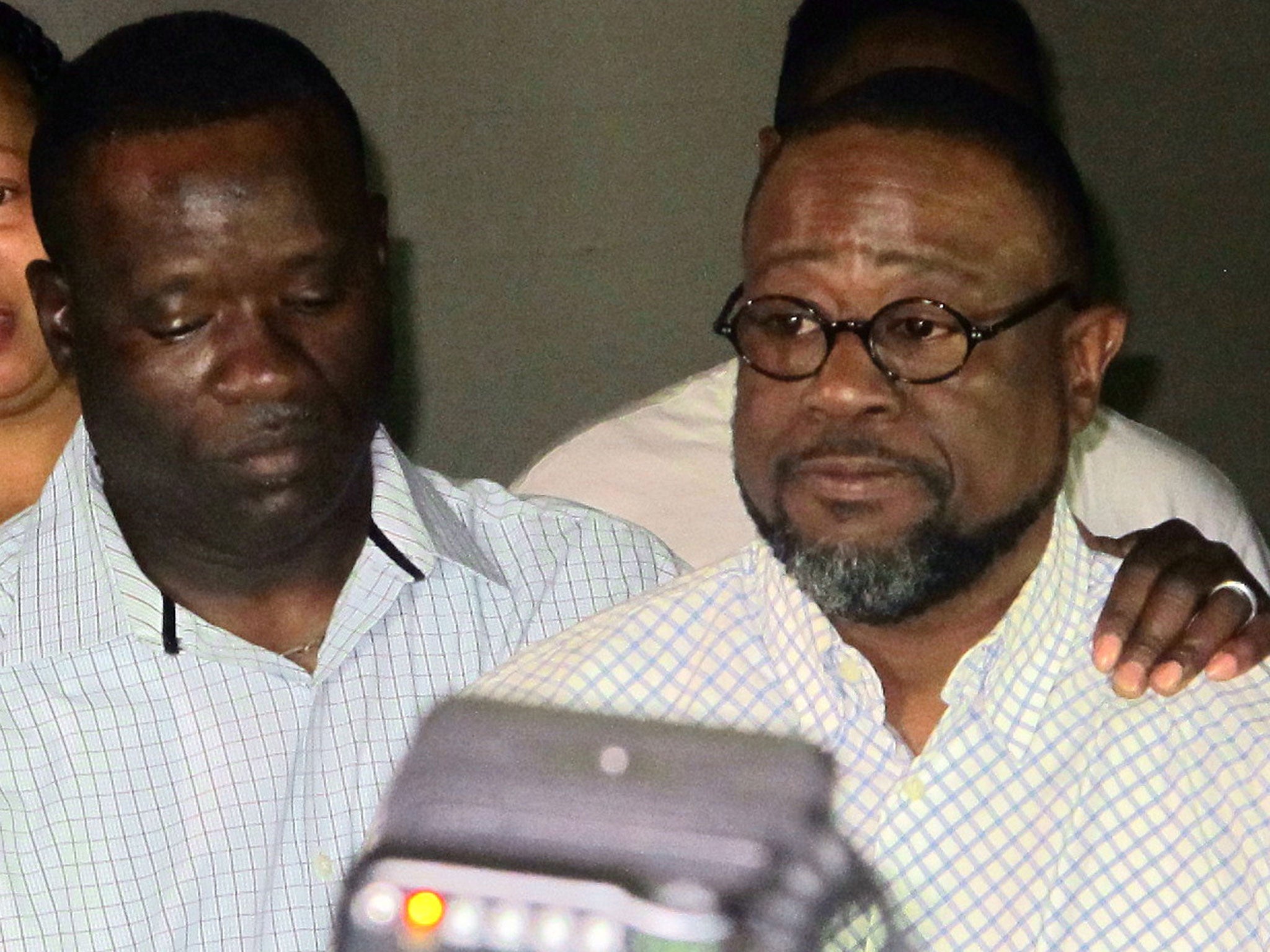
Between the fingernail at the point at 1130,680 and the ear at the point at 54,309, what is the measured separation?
2.37 ft

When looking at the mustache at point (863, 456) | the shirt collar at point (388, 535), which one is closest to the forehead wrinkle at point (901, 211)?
the mustache at point (863, 456)

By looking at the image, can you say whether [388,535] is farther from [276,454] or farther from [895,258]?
[895,258]

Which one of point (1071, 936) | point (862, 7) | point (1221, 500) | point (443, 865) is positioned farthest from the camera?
point (862, 7)

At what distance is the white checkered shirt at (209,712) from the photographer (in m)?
1.06

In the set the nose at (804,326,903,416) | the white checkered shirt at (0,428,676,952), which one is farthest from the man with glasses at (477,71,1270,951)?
the white checkered shirt at (0,428,676,952)

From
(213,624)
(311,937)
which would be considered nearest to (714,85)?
(213,624)

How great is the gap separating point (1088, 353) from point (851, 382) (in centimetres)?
22

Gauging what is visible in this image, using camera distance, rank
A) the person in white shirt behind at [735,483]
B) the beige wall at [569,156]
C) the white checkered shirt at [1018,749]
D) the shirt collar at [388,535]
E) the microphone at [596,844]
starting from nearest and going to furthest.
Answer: the microphone at [596,844], the white checkered shirt at [1018,749], the shirt collar at [388,535], the person in white shirt behind at [735,483], the beige wall at [569,156]

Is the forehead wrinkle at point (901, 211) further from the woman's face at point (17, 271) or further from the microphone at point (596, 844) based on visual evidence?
the woman's face at point (17, 271)

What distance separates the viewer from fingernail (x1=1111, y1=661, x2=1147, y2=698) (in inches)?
39.0

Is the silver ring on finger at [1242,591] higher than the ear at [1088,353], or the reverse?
the ear at [1088,353]

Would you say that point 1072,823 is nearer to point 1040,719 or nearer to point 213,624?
point 1040,719

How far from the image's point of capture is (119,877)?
3.48 ft

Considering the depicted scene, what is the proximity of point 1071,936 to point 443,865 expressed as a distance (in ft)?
1.93
